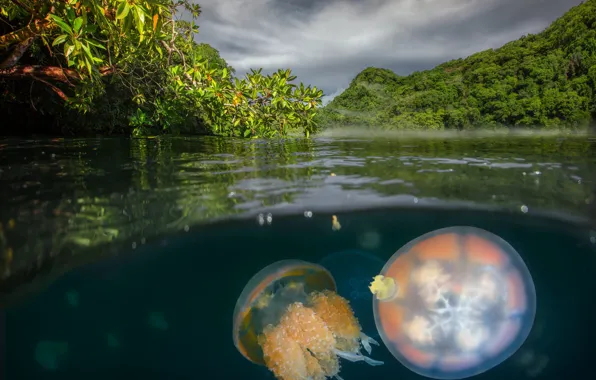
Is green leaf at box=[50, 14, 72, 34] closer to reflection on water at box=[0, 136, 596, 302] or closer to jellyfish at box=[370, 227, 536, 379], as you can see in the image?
reflection on water at box=[0, 136, 596, 302]

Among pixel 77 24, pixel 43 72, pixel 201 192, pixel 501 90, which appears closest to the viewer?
pixel 77 24

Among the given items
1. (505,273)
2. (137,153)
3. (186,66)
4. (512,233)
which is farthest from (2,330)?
(512,233)

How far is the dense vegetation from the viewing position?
3611 millimetres

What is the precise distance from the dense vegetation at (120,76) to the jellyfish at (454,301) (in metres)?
3.65

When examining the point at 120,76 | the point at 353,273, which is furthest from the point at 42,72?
the point at 353,273

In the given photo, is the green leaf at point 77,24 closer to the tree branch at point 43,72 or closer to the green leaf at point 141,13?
the green leaf at point 141,13

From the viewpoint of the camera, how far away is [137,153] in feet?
23.0

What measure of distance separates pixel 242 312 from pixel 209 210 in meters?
1.52

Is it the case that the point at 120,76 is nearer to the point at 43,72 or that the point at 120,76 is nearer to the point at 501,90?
the point at 43,72

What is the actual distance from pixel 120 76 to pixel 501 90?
5878 centimetres

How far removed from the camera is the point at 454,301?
389 centimetres

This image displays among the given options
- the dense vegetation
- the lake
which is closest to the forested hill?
the dense vegetation

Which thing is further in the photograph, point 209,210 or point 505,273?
point 209,210

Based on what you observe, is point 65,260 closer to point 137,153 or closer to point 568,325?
point 137,153
